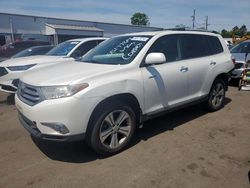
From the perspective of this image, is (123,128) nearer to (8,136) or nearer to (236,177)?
(236,177)

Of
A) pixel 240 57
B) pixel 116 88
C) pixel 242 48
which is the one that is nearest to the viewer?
pixel 116 88

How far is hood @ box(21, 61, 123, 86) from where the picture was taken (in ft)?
11.7

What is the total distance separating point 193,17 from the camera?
213 ft

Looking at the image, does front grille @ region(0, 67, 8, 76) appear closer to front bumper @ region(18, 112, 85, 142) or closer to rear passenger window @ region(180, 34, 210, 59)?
front bumper @ region(18, 112, 85, 142)

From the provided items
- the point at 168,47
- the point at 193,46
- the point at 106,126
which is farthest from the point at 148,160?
the point at 193,46

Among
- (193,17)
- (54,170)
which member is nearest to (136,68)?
(54,170)

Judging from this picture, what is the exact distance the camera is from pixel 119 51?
15.0 feet

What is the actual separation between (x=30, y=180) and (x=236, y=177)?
2.58m

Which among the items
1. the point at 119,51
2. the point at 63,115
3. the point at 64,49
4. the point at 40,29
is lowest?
the point at 63,115

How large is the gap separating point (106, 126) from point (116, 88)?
22.2 inches

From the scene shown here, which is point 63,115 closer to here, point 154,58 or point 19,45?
point 154,58

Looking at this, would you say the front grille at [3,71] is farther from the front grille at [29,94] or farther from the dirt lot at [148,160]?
the front grille at [29,94]

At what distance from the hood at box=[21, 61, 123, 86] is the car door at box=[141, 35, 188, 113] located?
0.59 meters

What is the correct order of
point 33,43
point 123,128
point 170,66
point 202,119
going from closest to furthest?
1. point 123,128
2. point 170,66
3. point 202,119
4. point 33,43
